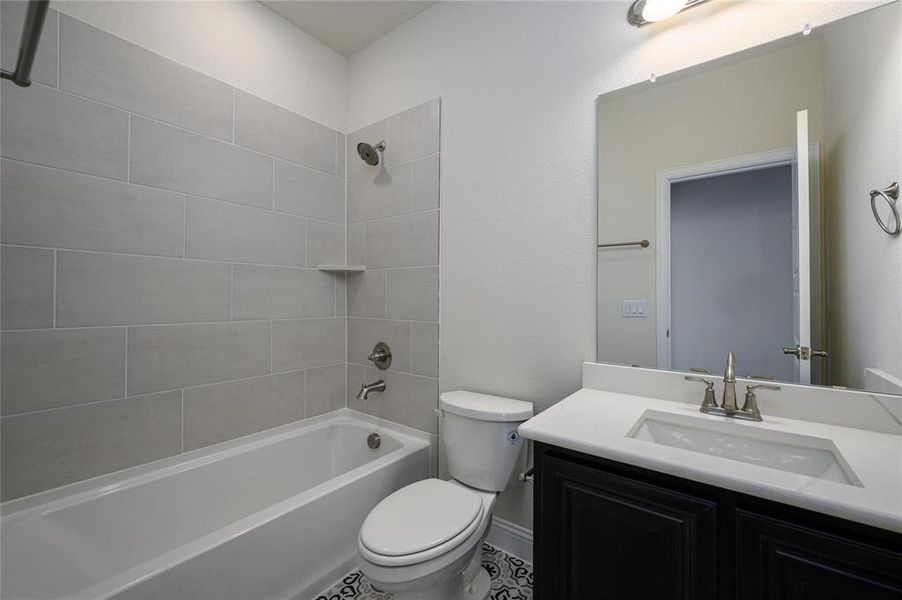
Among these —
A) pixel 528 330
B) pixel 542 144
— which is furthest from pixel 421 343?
pixel 542 144

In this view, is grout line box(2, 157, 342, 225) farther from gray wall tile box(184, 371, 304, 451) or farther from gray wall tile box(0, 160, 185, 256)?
gray wall tile box(184, 371, 304, 451)

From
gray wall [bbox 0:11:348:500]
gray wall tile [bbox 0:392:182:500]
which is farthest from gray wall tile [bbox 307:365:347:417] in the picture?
gray wall tile [bbox 0:392:182:500]

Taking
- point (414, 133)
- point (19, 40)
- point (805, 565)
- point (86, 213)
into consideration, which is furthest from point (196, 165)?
point (805, 565)

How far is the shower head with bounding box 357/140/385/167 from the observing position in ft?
6.46

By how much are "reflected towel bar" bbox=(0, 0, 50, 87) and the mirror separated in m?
1.52

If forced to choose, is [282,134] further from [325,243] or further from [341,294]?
[341,294]

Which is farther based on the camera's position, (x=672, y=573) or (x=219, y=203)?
(x=219, y=203)

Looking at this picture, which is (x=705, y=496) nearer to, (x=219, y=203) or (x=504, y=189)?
(x=504, y=189)

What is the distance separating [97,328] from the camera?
1376mm

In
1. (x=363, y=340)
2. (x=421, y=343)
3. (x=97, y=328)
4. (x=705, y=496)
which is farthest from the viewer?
(x=363, y=340)

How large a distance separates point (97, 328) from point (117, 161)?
642mm

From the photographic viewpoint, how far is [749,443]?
39.2 inches

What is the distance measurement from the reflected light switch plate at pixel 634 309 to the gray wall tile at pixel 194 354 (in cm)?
166

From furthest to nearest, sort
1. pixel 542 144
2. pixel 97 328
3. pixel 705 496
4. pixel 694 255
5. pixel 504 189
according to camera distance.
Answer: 1. pixel 504 189
2. pixel 542 144
3. pixel 97 328
4. pixel 694 255
5. pixel 705 496
